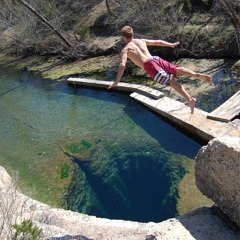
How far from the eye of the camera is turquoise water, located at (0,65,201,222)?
559cm

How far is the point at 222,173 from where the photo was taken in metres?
3.46

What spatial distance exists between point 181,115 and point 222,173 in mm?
3925

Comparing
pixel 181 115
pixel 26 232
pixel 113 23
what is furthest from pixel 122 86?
pixel 26 232

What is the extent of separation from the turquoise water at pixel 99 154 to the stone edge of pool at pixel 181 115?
215 mm

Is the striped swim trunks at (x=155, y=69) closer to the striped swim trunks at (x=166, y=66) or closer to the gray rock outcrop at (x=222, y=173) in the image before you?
the striped swim trunks at (x=166, y=66)

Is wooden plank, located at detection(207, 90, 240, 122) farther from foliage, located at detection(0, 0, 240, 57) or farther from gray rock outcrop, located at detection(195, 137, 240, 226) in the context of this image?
foliage, located at detection(0, 0, 240, 57)

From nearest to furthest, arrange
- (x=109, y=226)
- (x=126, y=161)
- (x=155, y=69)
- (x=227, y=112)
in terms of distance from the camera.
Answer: (x=109, y=226), (x=155, y=69), (x=126, y=161), (x=227, y=112)

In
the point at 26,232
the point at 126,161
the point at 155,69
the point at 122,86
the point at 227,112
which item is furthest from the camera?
the point at 122,86

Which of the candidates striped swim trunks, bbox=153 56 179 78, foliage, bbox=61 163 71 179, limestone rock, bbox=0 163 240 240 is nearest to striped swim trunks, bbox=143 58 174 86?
striped swim trunks, bbox=153 56 179 78

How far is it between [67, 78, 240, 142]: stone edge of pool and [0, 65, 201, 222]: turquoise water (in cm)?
21

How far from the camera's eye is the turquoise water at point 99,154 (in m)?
5.59

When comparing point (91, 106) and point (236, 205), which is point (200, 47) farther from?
point (236, 205)

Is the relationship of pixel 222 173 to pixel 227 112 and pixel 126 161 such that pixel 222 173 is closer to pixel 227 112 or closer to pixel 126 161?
pixel 126 161

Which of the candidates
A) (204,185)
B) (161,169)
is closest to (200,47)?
(161,169)
